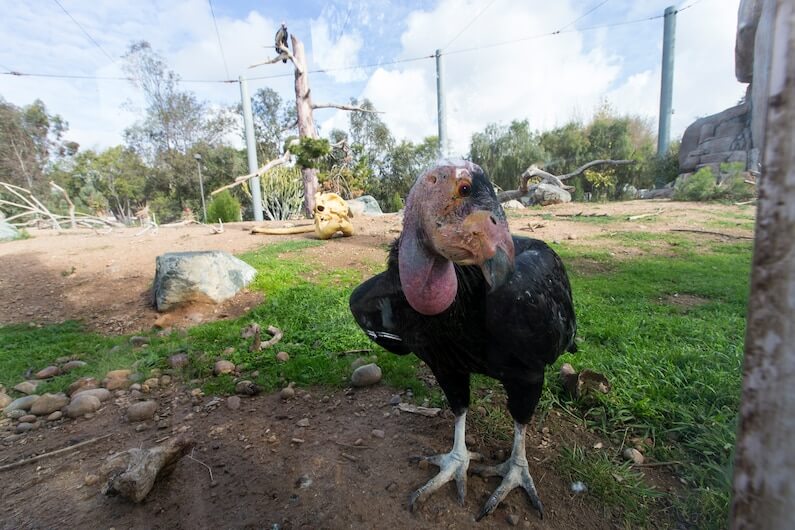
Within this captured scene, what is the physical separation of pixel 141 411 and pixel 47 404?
2.43 ft

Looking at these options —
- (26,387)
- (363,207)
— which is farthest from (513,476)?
(363,207)

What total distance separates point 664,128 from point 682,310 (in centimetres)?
2163

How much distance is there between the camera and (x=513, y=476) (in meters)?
2.03

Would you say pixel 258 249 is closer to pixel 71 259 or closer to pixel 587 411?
pixel 71 259

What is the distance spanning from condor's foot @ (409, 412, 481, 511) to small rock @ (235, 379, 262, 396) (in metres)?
1.44

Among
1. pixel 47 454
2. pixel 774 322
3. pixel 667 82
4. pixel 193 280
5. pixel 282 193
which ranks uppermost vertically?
pixel 667 82

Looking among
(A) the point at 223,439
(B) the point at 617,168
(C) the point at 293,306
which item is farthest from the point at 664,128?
(A) the point at 223,439

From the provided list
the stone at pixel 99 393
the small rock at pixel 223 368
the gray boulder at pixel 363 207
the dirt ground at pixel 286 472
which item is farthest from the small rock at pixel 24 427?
the gray boulder at pixel 363 207

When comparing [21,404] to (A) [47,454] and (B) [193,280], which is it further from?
(B) [193,280]

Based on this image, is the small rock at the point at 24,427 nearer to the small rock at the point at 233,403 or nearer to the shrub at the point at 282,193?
the small rock at the point at 233,403

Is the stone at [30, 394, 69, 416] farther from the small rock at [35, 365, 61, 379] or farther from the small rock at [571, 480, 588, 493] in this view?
the small rock at [571, 480, 588, 493]

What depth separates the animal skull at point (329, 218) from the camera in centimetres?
952

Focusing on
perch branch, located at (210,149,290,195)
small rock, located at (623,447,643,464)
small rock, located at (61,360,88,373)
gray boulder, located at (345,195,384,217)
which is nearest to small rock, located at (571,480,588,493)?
small rock, located at (623,447,643,464)

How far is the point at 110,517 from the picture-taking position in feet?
5.93
